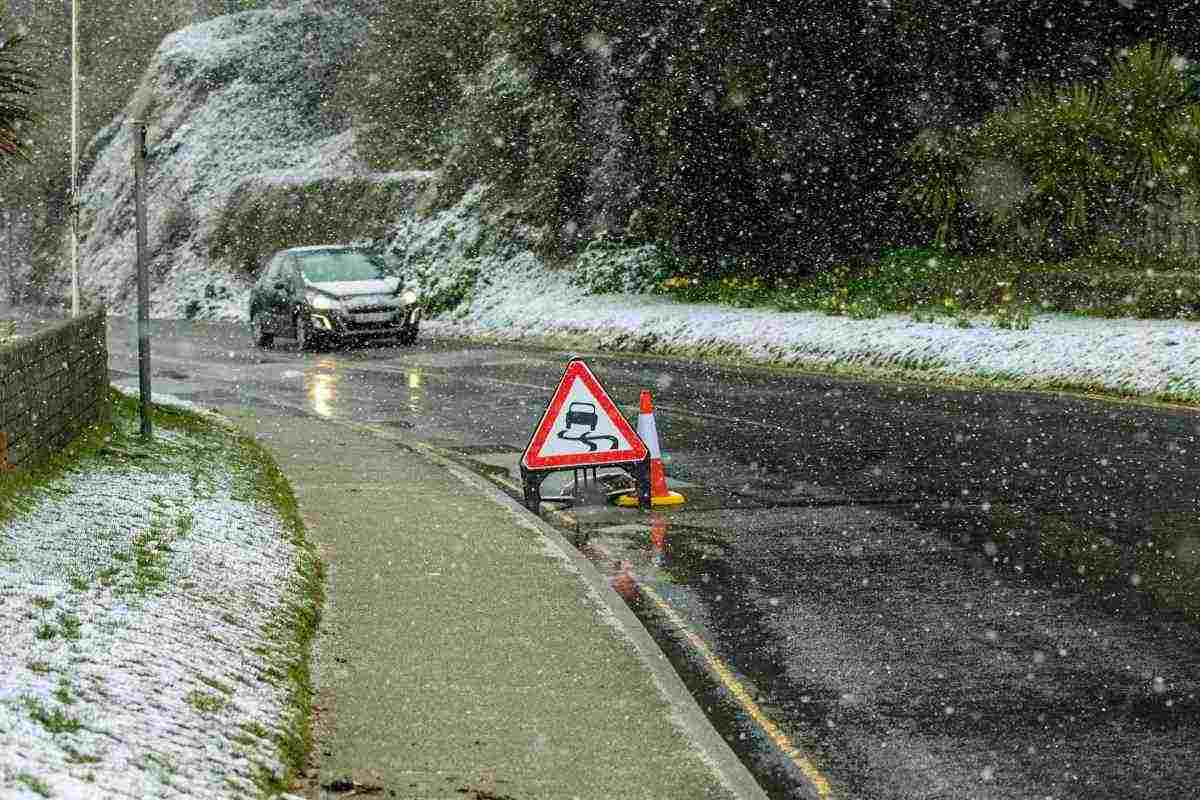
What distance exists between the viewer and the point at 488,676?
7289 mm

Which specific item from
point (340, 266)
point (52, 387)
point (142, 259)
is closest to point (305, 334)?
point (340, 266)

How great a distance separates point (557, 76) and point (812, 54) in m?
7.78

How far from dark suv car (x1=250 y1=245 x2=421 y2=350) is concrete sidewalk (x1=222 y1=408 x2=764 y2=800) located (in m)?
17.9

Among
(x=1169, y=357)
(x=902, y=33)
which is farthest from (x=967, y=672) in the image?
(x=902, y=33)

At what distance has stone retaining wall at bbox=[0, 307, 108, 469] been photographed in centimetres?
1086

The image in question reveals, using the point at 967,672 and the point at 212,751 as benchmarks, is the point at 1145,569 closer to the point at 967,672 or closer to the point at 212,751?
the point at 967,672

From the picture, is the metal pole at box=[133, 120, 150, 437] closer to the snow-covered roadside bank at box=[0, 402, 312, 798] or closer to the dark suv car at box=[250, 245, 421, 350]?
the snow-covered roadside bank at box=[0, 402, 312, 798]

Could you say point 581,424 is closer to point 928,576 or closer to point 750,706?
point 928,576

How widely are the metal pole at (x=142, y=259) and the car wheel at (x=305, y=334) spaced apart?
14707mm

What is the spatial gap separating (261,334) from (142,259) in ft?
58.6

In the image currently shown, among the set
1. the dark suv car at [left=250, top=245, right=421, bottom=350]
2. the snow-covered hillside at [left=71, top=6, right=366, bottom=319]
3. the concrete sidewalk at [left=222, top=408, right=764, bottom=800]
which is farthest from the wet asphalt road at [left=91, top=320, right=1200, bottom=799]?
the snow-covered hillside at [left=71, top=6, right=366, bottom=319]

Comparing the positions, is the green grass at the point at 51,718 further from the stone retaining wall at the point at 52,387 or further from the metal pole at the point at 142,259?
the metal pole at the point at 142,259

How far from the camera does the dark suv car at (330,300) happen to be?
2933 cm

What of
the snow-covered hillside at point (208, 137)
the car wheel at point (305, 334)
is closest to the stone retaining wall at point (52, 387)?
the car wheel at point (305, 334)
